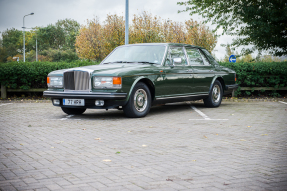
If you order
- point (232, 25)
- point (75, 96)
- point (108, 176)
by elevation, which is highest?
point (232, 25)

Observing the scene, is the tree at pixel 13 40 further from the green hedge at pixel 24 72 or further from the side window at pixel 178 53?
the side window at pixel 178 53

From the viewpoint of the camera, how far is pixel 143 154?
4.85 meters

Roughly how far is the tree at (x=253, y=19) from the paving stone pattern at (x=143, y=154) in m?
9.12

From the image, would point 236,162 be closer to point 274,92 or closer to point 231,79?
point 231,79

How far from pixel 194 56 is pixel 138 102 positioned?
2.84 metres

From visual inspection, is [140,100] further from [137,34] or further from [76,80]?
[137,34]

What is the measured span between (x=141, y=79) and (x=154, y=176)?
4.79m

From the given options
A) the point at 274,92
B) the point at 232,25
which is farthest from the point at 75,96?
the point at 232,25

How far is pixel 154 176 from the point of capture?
3.83m

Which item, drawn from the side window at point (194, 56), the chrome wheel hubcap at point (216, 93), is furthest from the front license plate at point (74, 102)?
the chrome wheel hubcap at point (216, 93)

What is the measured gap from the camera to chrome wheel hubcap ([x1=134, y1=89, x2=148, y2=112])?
27.3 ft

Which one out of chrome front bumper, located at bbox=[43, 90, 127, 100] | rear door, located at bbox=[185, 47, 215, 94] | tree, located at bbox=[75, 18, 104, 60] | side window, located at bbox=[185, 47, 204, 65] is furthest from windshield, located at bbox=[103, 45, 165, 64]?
tree, located at bbox=[75, 18, 104, 60]

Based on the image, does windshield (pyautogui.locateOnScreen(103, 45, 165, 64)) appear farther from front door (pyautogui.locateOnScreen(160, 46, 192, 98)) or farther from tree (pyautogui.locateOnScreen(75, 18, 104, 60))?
tree (pyautogui.locateOnScreen(75, 18, 104, 60))

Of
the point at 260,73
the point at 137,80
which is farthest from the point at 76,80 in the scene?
the point at 260,73
